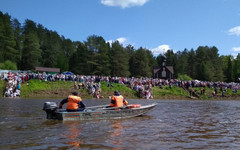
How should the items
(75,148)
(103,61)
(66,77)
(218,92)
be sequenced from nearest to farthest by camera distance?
(75,148), (66,77), (218,92), (103,61)

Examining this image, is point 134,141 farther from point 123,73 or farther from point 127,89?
point 123,73

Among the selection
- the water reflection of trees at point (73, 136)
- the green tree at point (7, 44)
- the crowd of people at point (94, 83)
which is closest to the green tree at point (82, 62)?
the green tree at point (7, 44)

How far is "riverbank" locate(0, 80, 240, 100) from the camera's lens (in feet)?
115

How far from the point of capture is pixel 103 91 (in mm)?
38594

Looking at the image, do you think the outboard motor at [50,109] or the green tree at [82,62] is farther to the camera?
the green tree at [82,62]

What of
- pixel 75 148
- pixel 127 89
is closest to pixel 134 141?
pixel 75 148

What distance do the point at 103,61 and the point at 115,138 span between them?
2462 inches

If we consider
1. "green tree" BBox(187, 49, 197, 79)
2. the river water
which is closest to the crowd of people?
the river water

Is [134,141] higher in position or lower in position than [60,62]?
lower

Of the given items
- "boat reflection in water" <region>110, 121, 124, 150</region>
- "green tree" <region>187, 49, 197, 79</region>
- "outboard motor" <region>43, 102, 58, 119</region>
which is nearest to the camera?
"boat reflection in water" <region>110, 121, 124, 150</region>

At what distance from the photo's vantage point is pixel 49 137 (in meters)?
9.89

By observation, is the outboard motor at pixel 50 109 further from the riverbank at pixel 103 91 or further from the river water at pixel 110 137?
the riverbank at pixel 103 91

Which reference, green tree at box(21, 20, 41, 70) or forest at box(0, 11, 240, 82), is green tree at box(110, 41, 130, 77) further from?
green tree at box(21, 20, 41, 70)

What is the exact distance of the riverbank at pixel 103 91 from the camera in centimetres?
3506
